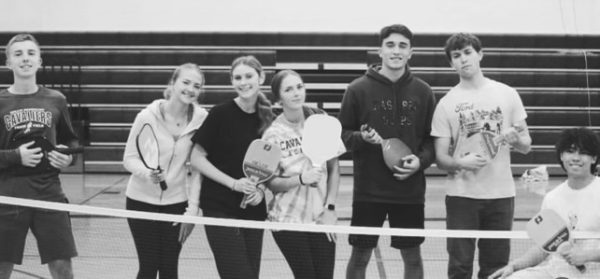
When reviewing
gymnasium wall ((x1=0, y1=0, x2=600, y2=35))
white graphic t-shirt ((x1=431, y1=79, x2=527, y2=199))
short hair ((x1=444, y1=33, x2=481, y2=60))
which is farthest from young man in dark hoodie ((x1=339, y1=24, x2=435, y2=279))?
gymnasium wall ((x1=0, y1=0, x2=600, y2=35))

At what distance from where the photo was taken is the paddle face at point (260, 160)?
3430 millimetres

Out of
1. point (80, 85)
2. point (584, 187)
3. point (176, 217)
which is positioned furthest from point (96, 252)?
point (80, 85)

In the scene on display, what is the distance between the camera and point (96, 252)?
18.8ft

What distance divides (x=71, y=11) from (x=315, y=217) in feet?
29.1

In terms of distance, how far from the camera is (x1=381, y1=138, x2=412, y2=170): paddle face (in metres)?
3.72

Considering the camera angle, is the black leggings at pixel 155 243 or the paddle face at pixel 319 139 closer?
the paddle face at pixel 319 139

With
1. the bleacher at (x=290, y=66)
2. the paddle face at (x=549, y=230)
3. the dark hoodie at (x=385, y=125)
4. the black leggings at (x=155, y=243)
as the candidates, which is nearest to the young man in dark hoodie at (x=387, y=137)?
the dark hoodie at (x=385, y=125)

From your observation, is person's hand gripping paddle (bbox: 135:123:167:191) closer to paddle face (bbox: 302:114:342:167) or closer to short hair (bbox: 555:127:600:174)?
paddle face (bbox: 302:114:342:167)

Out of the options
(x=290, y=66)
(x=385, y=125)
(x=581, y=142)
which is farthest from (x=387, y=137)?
(x=290, y=66)

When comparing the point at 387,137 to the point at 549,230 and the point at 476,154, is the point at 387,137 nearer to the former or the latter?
the point at 476,154

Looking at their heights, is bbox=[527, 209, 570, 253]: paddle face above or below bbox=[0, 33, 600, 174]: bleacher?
below

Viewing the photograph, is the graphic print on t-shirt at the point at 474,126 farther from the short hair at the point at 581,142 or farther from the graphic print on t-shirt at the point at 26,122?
the graphic print on t-shirt at the point at 26,122

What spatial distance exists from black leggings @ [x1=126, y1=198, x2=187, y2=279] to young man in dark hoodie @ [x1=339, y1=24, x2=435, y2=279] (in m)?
0.89

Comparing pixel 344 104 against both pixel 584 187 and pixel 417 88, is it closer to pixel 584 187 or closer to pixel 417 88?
pixel 417 88
